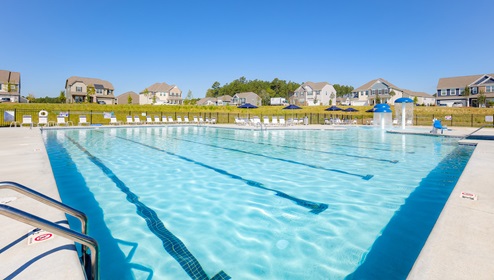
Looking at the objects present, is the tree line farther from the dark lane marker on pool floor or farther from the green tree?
the dark lane marker on pool floor

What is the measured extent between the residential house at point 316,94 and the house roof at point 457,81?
870 inches

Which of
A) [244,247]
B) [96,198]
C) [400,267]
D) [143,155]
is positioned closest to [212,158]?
[143,155]

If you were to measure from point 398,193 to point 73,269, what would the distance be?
5.28 meters

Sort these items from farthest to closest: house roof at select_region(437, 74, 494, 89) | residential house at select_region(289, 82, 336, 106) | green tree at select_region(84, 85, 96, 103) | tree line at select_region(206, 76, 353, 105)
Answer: tree line at select_region(206, 76, 353, 105) → residential house at select_region(289, 82, 336, 106) → green tree at select_region(84, 85, 96, 103) → house roof at select_region(437, 74, 494, 89)

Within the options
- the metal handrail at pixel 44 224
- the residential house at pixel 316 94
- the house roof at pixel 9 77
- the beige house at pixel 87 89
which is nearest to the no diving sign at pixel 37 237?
the metal handrail at pixel 44 224

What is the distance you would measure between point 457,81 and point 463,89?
104 inches

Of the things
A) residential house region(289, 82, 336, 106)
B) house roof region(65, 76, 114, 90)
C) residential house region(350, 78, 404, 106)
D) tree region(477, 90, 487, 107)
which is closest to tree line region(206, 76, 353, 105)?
residential house region(289, 82, 336, 106)

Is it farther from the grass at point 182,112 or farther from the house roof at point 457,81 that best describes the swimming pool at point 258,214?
the house roof at point 457,81

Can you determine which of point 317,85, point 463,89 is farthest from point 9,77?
point 463,89

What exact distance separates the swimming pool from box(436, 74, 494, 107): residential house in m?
57.0

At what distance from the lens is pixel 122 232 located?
360 cm

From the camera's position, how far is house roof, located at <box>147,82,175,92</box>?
7319 centimetres

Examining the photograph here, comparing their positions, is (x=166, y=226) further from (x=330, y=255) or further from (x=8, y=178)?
(x=8, y=178)

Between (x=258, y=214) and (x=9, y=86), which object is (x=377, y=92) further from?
(x=9, y=86)
